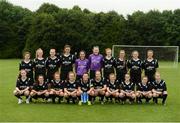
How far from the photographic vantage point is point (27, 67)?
12.8 meters

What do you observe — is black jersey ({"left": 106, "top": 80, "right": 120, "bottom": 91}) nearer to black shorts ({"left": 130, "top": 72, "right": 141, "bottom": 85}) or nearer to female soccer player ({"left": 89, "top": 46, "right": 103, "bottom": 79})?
female soccer player ({"left": 89, "top": 46, "right": 103, "bottom": 79})

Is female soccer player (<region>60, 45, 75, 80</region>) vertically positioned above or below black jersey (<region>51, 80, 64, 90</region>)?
above

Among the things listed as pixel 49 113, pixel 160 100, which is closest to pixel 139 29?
pixel 160 100

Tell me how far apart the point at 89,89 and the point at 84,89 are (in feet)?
0.43

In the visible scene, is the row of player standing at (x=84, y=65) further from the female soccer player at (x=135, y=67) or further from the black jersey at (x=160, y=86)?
the black jersey at (x=160, y=86)

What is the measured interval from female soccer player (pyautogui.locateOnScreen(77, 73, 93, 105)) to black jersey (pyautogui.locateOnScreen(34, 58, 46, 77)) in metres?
1.13

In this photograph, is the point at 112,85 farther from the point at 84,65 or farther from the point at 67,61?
the point at 67,61

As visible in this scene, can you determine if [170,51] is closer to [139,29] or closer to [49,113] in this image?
[139,29]

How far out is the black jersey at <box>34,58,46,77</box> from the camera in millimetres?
12781

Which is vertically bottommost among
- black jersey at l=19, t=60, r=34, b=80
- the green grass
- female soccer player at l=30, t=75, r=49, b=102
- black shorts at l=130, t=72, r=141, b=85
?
the green grass

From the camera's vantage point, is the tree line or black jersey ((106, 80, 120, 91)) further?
the tree line

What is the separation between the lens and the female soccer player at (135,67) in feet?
42.4

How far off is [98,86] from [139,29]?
3759cm

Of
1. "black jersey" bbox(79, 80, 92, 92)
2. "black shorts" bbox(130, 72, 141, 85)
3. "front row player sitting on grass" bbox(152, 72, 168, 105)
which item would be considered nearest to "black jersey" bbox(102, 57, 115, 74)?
"black shorts" bbox(130, 72, 141, 85)
